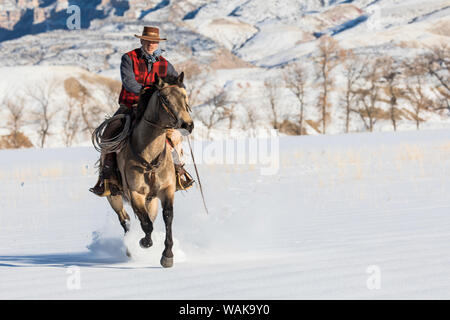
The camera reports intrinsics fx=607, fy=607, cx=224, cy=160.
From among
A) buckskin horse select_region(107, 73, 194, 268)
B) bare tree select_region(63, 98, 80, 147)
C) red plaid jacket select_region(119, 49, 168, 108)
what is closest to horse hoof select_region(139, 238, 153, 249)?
buckskin horse select_region(107, 73, 194, 268)

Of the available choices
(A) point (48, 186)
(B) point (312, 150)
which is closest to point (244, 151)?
(B) point (312, 150)

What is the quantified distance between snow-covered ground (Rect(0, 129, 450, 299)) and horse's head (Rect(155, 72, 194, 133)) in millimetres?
1575

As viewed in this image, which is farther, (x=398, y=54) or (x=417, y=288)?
(x=398, y=54)

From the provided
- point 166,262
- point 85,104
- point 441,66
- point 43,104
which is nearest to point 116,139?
point 166,262

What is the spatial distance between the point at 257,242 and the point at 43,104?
56.9 meters

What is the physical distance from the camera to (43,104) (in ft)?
204

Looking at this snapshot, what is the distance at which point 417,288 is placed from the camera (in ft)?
17.3

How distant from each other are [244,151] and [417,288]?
25.7m

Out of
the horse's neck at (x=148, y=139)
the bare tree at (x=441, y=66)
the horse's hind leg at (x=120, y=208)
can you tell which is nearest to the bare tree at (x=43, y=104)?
the bare tree at (x=441, y=66)

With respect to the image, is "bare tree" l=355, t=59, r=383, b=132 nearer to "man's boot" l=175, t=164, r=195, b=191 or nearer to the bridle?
"man's boot" l=175, t=164, r=195, b=191

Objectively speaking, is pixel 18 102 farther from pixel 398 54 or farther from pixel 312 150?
pixel 398 54

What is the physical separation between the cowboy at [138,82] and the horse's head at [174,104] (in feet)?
3.21

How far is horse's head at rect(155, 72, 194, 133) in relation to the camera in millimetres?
5862
